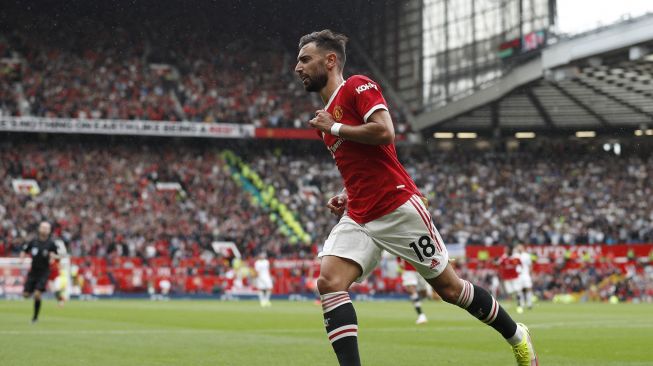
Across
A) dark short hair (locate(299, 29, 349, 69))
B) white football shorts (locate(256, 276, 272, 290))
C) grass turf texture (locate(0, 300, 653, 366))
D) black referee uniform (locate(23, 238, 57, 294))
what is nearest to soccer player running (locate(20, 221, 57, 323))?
black referee uniform (locate(23, 238, 57, 294))

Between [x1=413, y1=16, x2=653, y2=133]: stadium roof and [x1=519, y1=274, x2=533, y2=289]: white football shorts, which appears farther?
[x1=413, y1=16, x2=653, y2=133]: stadium roof

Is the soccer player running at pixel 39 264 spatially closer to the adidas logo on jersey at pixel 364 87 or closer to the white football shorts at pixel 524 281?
the adidas logo on jersey at pixel 364 87

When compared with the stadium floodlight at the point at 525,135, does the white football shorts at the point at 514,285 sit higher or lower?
lower

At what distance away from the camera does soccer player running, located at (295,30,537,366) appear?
653cm

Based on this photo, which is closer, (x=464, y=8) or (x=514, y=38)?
(x=514, y=38)

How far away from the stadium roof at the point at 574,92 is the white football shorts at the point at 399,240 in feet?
114

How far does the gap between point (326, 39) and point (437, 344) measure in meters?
7.40

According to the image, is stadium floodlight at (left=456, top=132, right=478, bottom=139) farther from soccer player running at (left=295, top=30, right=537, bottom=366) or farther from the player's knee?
the player's knee

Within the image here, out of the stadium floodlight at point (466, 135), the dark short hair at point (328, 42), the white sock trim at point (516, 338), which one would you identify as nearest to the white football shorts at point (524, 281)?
the white sock trim at point (516, 338)

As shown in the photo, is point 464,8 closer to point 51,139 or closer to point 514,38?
point 514,38

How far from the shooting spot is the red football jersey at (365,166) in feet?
22.0

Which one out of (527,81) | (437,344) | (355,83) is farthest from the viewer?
(527,81)

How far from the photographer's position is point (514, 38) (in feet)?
159

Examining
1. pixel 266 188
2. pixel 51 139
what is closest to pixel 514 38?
pixel 266 188
